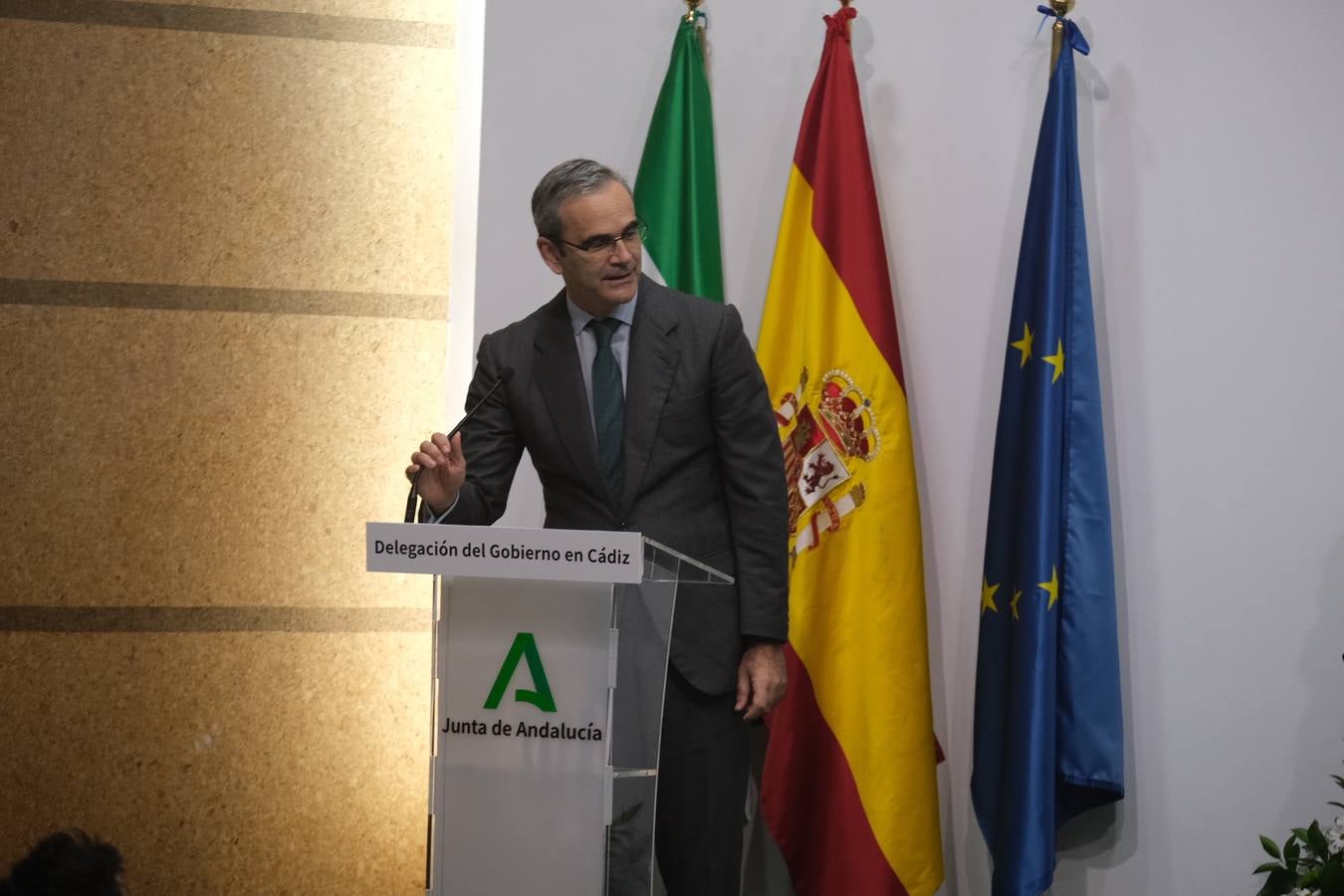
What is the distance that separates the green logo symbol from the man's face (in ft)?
2.38

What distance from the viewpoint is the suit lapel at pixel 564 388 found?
2375mm

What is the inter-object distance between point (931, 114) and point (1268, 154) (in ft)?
2.61

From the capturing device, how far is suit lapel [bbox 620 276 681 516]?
7.75 ft

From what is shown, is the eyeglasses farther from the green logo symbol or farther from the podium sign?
the green logo symbol

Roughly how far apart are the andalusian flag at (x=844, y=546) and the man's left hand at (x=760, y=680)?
0.69 metres

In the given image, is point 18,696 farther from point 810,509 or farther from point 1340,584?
point 1340,584

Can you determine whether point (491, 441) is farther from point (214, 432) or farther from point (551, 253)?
point (214, 432)

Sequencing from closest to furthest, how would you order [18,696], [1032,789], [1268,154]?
[1032,789] → [1268,154] → [18,696]

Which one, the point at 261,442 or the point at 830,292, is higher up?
the point at 830,292

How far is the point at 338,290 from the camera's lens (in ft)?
11.3

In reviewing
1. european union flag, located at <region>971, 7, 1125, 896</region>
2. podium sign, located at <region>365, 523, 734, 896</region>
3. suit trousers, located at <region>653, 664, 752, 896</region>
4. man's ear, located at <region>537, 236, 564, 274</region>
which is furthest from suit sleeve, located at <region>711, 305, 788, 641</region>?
european union flag, located at <region>971, 7, 1125, 896</region>

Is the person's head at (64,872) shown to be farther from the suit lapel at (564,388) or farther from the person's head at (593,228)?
the person's head at (593,228)

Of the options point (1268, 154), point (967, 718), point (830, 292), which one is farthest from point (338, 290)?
point (1268, 154)

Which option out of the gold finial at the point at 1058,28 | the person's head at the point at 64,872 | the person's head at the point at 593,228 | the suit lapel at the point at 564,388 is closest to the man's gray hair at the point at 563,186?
the person's head at the point at 593,228
